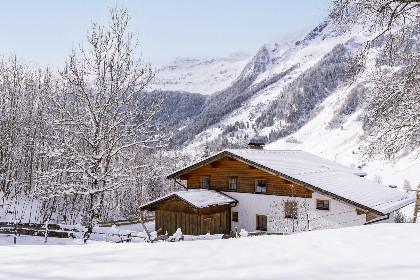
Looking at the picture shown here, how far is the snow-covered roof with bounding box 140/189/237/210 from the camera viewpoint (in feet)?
70.0

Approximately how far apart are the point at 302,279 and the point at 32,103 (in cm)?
3745

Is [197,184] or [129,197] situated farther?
[129,197]

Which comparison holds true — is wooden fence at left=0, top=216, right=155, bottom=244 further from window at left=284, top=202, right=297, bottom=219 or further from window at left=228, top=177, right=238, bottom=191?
window at left=284, top=202, right=297, bottom=219

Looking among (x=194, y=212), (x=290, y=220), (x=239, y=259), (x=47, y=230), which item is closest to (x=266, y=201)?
(x=290, y=220)

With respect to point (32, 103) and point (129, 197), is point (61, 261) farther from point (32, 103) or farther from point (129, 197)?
point (129, 197)

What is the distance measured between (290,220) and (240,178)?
16.7ft

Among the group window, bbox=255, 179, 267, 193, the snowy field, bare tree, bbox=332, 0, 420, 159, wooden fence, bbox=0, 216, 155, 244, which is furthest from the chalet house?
the snowy field

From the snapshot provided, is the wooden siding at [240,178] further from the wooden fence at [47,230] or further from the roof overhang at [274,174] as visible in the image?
the wooden fence at [47,230]

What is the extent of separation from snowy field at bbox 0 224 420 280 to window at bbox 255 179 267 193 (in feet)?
56.1

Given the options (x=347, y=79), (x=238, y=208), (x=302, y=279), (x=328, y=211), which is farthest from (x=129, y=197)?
(x=302, y=279)

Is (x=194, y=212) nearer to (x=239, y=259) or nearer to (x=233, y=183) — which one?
(x=233, y=183)

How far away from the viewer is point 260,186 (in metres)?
23.6

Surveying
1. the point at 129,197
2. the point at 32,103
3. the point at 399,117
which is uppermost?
the point at 32,103

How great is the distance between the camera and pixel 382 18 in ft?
27.3
